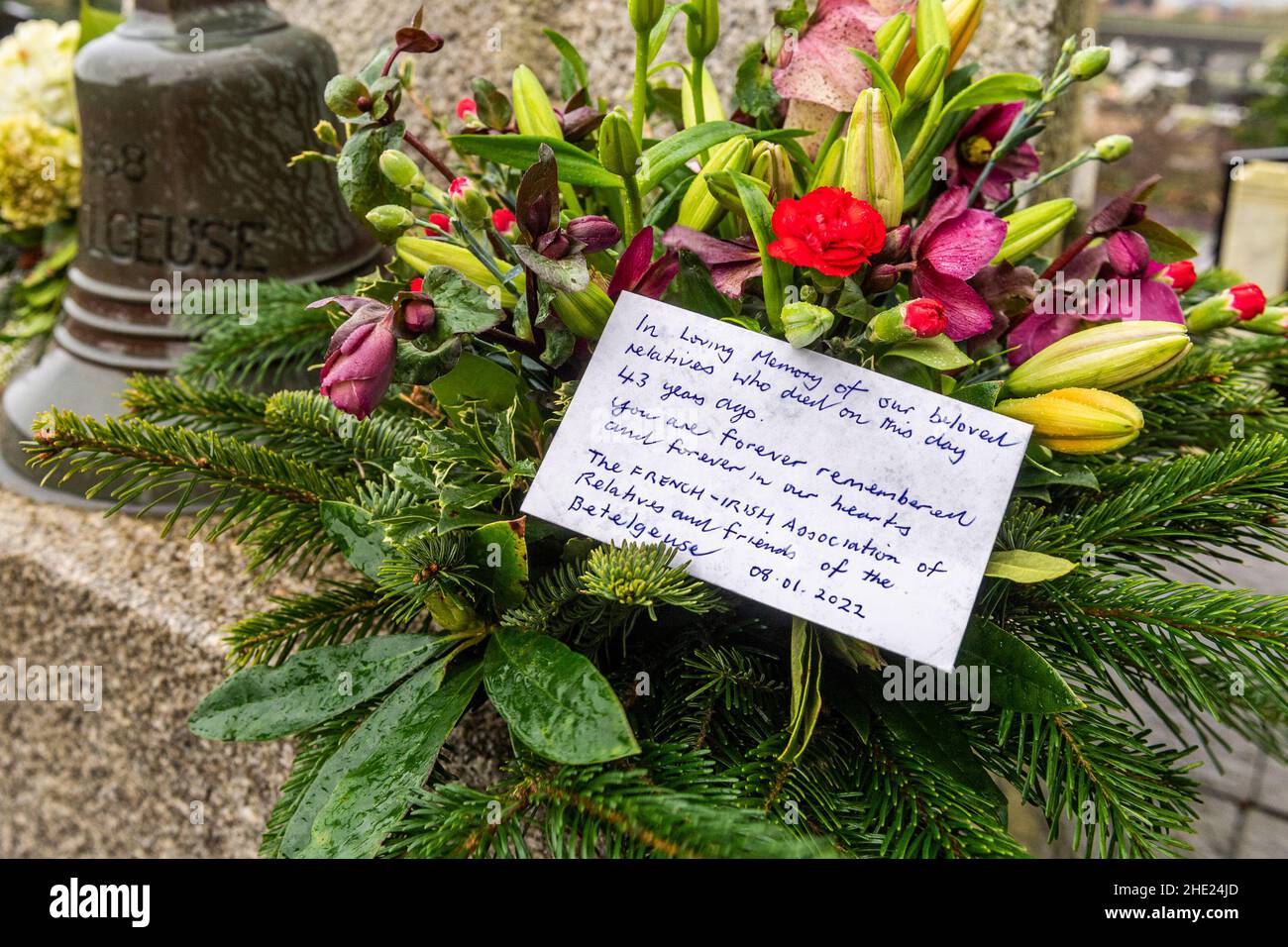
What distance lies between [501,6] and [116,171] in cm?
54

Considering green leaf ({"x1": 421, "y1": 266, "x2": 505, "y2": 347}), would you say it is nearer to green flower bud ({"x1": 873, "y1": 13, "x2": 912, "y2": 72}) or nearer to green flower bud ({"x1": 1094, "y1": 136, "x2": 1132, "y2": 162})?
green flower bud ({"x1": 873, "y1": 13, "x2": 912, "y2": 72})

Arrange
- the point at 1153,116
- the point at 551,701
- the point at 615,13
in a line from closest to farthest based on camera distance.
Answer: the point at 551,701 → the point at 615,13 → the point at 1153,116

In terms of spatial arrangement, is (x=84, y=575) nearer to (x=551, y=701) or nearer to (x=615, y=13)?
(x=551, y=701)

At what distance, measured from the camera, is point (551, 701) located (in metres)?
0.51

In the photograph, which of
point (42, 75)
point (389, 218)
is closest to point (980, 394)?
point (389, 218)

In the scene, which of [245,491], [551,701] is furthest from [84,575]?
[551,701]

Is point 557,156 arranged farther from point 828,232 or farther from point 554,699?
point 554,699

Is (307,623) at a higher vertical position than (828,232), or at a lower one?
lower

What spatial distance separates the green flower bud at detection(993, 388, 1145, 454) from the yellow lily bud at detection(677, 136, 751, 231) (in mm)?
222

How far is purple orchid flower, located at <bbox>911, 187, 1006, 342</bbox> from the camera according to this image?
1.87 ft

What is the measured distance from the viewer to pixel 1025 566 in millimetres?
540

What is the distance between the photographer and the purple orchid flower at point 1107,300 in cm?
65

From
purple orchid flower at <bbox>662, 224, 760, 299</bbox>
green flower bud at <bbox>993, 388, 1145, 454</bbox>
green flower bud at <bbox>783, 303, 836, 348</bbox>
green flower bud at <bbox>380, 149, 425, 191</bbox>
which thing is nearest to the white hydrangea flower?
green flower bud at <bbox>380, 149, 425, 191</bbox>

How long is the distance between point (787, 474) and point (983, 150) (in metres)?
0.32
